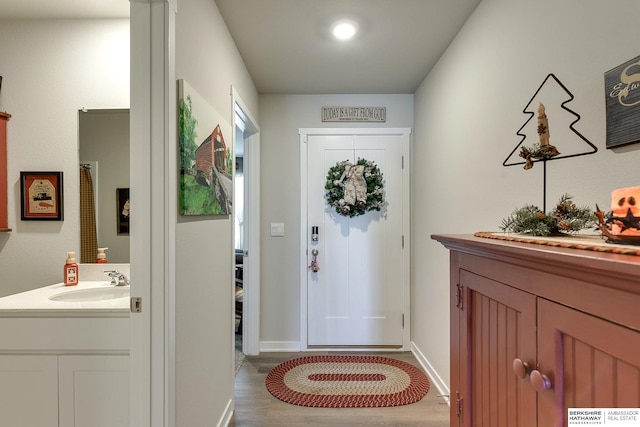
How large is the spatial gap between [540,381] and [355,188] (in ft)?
7.59

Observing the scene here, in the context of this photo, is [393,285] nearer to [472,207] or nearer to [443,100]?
[472,207]

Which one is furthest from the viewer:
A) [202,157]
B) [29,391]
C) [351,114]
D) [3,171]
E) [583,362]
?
[351,114]

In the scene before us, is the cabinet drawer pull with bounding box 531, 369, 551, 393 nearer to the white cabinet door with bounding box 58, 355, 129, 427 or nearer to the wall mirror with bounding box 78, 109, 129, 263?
the white cabinet door with bounding box 58, 355, 129, 427

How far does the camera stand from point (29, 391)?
1.29 meters

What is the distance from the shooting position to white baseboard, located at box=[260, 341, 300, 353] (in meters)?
3.01

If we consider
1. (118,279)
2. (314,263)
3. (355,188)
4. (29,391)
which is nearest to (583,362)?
(29,391)

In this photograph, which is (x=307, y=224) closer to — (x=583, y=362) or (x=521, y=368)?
(x=521, y=368)

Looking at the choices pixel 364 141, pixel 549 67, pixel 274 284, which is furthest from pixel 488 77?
pixel 274 284

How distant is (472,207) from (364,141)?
4.69 feet

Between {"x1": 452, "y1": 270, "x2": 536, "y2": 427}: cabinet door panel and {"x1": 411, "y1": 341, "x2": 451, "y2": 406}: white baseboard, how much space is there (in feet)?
4.62

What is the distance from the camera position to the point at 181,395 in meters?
1.32

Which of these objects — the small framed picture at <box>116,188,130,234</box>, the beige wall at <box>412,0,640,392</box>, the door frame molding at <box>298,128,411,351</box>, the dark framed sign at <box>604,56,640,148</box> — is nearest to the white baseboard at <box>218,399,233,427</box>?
the door frame molding at <box>298,128,411,351</box>

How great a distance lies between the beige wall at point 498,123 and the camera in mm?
973

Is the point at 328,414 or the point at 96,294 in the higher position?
the point at 96,294
